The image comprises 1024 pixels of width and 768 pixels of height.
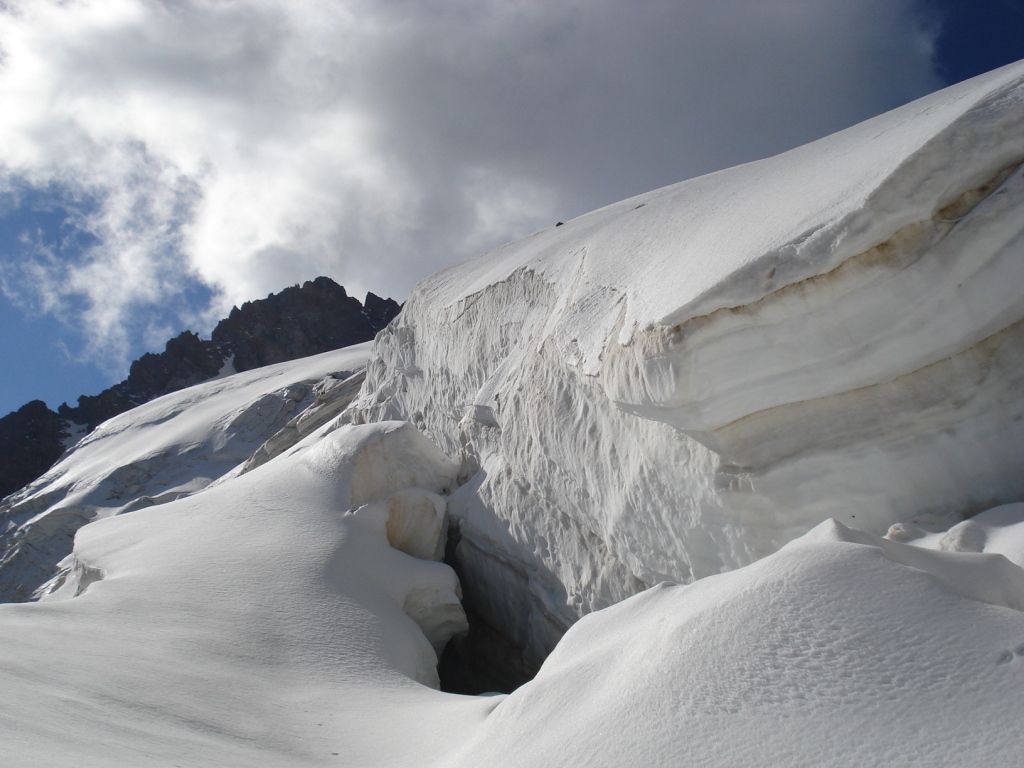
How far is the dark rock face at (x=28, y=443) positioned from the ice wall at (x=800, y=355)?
31.5 meters

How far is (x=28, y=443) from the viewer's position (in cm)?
3159

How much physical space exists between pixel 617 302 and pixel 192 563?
3.62 m

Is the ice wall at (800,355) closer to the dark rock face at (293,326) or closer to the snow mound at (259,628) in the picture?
the snow mound at (259,628)

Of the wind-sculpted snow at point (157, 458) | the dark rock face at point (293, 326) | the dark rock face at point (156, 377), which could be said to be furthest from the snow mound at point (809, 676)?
the dark rock face at point (156, 377)

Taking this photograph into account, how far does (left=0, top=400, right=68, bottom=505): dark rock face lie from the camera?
1196 inches

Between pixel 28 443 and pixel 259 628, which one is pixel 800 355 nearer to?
pixel 259 628

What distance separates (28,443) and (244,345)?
951 cm

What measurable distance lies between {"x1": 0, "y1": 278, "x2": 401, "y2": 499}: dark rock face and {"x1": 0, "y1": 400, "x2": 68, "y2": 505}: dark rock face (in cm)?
11

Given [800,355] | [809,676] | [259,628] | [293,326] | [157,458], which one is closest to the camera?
[809,676]

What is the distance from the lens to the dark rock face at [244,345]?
112 ft

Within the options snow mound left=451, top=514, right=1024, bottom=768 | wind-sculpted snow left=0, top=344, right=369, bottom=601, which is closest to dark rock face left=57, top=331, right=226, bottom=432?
wind-sculpted snow left=0, top=344, right=369, bottom=601

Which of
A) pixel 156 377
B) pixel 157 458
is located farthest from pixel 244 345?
pixel 157 458

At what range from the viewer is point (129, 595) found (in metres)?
4.95

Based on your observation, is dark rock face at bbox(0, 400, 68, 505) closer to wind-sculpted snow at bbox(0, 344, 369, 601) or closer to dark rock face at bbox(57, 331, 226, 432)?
dark rock face at bbox(57, 331, 226, 432)
